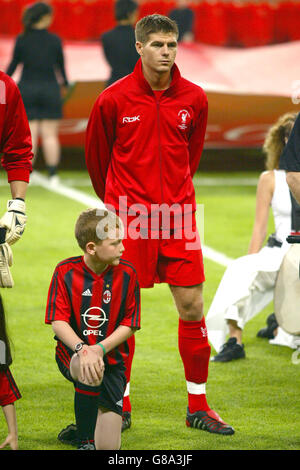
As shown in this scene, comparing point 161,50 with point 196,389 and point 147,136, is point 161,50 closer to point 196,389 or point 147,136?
point 147,136

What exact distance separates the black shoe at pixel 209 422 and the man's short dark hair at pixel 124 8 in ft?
20.8

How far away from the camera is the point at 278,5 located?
58.0 ft

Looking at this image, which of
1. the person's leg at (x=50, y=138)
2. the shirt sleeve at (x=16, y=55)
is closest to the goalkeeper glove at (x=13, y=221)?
the shirt sleeve at (x=16, y=55)

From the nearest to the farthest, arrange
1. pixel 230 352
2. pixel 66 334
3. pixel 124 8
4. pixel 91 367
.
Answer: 1. pixel 91 367
2. pixel 66 334
3. pixel 230 352
4. pixel 124 8

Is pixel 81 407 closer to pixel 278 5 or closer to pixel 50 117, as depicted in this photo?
pixel 50 117

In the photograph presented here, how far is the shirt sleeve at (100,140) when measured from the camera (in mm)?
4270

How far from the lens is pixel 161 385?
195 inches

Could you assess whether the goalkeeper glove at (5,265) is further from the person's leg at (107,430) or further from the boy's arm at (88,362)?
the person's leg at (107,430)

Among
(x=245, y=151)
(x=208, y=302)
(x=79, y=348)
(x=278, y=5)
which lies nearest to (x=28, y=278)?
(x=208, y=302)

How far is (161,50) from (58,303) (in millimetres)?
1202

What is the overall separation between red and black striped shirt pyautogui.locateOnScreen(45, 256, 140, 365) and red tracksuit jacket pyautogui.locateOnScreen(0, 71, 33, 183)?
0.61 m

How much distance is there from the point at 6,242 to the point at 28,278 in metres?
3.34

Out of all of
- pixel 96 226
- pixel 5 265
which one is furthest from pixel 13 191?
pixel 96 226

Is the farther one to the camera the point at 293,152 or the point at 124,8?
the point at 124,8
